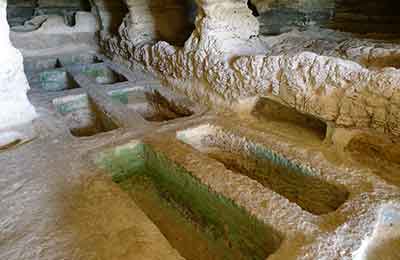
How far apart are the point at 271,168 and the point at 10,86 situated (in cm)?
269

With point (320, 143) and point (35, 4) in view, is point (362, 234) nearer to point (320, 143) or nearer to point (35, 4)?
point (320, 143)

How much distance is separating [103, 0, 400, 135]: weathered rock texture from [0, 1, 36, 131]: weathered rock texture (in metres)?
1.75

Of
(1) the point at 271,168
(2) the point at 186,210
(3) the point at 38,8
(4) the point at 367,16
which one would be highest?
(3) the point at 38,8

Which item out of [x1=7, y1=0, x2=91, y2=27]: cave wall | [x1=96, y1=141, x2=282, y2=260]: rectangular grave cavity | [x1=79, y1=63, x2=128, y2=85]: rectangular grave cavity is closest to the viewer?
[x1=96, y1=141, x2=282, y2=260]: rectangular grave cavity

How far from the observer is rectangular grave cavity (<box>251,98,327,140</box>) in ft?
10.8

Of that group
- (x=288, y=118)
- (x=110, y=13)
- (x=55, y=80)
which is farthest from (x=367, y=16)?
(x=55, y=80)

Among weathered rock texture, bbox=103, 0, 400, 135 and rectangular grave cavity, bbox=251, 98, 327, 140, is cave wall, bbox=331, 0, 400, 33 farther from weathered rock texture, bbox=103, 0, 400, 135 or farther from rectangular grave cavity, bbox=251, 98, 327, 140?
rectangular grave cavity, bbox=251, 98, 327, 140

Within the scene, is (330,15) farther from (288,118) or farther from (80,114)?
(80,114)

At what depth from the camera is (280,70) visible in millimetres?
3082

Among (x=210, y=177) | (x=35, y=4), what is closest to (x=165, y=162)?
(x=210, y=177)

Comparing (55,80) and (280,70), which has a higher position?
(280,70)

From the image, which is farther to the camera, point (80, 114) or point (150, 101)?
point (150, 101)

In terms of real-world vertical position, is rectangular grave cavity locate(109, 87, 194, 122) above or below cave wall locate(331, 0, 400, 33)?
below

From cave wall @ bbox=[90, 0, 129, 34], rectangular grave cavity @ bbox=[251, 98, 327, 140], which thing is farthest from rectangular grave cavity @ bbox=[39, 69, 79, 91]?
rectangular grave cavity @ bbox=[251, 98, 327, 140]
